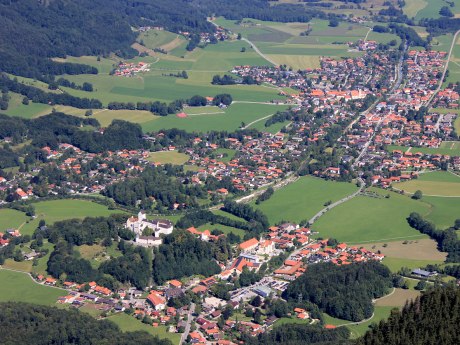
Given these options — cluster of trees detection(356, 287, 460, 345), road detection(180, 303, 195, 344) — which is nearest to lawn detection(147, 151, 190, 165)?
road detection(180, 303, 195, 344)

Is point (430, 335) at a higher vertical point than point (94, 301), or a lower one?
higher

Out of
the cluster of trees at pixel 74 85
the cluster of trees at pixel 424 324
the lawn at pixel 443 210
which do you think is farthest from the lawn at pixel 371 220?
the cluster of trees at pixel 74 85

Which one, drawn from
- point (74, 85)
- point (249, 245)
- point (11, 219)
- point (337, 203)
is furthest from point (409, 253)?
point (74, 85)

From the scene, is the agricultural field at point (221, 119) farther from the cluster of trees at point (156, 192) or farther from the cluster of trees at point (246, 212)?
the cluster of trees at point (246, 212)

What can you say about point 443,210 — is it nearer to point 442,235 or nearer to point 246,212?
point 442,235

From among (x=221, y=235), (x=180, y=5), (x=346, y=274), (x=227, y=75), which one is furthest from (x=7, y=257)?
(x=180, y=5)

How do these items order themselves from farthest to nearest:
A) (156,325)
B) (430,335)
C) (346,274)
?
(346,274)
(156,325)
(430,335)

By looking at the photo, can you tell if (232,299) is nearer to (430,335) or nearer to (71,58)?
(430,335)

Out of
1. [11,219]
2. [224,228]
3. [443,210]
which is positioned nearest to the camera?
[224,228]
